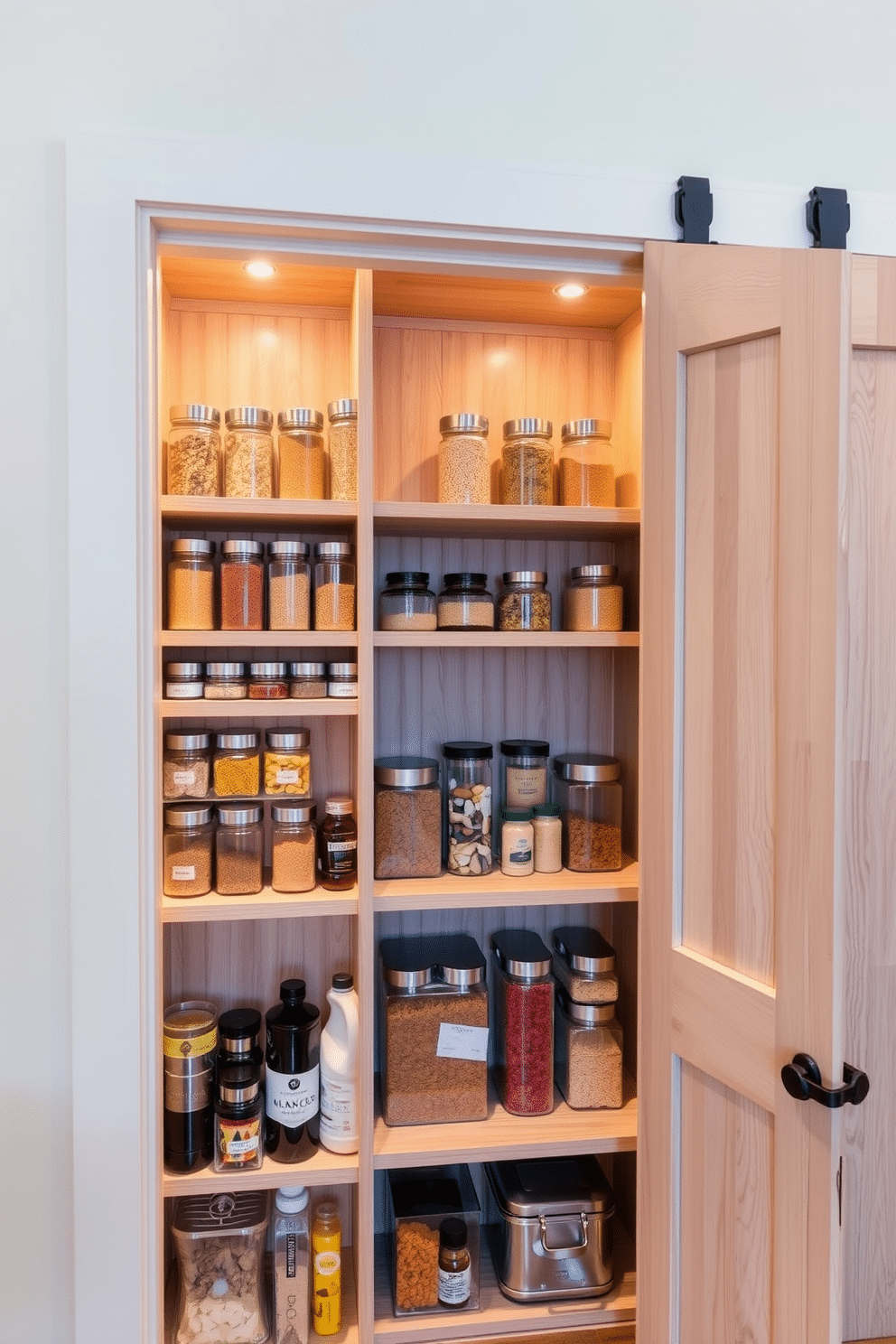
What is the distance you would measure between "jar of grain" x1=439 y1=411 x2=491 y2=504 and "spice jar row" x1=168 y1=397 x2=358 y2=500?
6.4 inches

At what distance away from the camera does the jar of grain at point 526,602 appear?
1441mm

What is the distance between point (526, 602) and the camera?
56.7 inches

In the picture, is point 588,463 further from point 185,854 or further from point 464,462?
point 185,854

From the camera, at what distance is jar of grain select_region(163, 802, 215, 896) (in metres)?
1.30

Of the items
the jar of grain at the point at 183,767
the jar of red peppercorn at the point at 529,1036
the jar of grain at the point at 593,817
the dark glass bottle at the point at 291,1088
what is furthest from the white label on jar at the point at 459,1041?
the jar of grain at the point at 183,767

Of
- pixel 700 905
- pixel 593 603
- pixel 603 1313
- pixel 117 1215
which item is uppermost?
pixel 593 603

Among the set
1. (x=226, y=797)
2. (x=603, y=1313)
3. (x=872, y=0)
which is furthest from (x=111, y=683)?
(x=872, y=0)

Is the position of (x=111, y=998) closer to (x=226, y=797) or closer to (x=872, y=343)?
(x=226, y=797)

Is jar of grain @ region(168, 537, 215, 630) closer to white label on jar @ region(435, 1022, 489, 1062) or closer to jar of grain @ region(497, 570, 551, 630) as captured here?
jar of grain @ region(497, 570, 551, 630)

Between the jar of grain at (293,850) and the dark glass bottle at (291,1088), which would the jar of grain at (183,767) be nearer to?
the jar of grain at (293,850)

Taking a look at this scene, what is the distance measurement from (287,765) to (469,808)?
12.4 inches

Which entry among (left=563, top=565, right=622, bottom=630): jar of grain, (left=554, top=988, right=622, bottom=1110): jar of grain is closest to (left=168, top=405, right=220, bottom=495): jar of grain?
(left=563, top=565, right=622, bottom=630): jar of grain

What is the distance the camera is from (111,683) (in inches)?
43.6

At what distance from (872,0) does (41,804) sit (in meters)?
1.68
